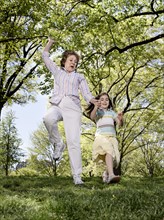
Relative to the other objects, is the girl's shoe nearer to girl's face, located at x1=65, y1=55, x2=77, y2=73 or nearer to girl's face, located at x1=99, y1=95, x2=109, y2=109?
girl's face, located at x1=99, y1=95, x2=109, y2=109

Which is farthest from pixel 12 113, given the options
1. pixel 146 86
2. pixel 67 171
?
pixel 146 86

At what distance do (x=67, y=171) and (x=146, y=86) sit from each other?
2112 centimetres

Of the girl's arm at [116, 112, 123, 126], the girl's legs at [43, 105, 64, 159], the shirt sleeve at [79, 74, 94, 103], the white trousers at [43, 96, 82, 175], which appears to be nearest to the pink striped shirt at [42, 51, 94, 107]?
the shirt sleeve at [79, 74, 94, 103]

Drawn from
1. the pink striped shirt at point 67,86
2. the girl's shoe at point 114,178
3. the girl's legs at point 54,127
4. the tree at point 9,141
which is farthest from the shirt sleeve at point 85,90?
the tree at point 9,141

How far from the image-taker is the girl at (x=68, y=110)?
6637mm

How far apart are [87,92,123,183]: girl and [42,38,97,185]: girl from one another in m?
0.81

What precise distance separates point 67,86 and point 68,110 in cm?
50

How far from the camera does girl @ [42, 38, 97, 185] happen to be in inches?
261

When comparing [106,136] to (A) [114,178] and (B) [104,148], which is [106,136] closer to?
(B) [104,148]

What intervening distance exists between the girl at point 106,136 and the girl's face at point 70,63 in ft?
3.24

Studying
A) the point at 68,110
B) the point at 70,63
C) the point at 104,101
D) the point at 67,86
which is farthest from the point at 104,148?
the point at 70,63

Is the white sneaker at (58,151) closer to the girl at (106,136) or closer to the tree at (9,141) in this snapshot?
the girl at (106,136)

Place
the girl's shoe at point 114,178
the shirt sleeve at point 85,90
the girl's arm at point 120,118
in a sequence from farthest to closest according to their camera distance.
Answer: the girl's arm at point 120,118
the girl's shoe at point 114,178
the shirt sleeve at point 85,90

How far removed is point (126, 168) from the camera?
4722cm
